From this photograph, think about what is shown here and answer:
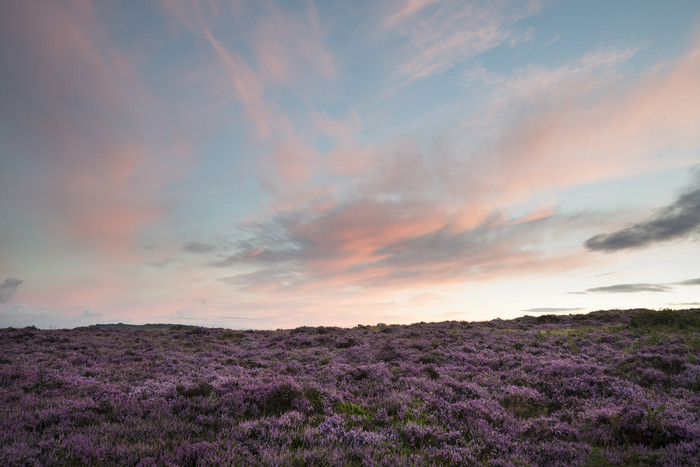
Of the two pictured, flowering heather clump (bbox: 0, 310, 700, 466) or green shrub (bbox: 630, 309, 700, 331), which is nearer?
flowering heather clump (bbox: 0, 310, 700, 466)

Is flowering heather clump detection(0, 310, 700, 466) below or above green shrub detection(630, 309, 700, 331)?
below

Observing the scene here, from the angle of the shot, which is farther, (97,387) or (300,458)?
(97,387)

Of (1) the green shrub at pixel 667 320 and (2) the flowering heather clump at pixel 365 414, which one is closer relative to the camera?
(2) the flowering heather clump at pixel 365 414

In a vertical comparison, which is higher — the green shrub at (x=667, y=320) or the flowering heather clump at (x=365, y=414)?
the green shrub at (x=667, y=320)

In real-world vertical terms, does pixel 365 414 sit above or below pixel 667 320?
below

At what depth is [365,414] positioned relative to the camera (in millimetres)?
8266

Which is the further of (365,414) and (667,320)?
(667,320)

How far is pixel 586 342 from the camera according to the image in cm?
2030

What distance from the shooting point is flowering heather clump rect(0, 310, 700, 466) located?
580 centimetres

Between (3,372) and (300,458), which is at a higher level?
(3,372)

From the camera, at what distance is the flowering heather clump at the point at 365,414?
228 inches

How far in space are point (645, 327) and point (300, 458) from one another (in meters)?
29.2

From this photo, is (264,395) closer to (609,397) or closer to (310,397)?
(310,397)

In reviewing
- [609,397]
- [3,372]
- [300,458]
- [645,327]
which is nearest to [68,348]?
[3,372]
